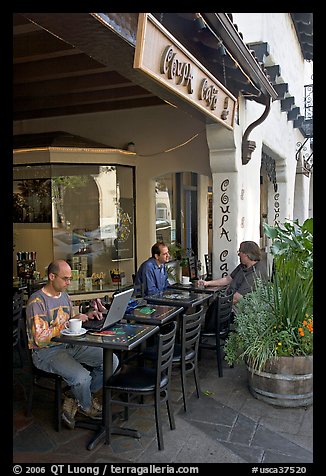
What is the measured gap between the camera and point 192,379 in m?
4.77

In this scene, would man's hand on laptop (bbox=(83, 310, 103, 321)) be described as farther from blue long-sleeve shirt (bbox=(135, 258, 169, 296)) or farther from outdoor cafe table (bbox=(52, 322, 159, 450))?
blue long-sleeve shirt (bbox=(135, 258, 169, 296))

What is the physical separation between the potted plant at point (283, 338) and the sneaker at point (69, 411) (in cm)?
163

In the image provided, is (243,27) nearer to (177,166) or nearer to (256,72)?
(256,72)

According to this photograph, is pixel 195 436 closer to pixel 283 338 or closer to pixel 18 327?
pixel 283 338

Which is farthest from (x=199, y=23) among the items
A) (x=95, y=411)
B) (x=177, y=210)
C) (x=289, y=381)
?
(x=177, y=210)

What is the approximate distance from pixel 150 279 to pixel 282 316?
1932 mm

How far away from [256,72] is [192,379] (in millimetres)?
3723

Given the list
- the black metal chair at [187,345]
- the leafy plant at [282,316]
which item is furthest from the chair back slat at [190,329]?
the leafy plant at [282,316]

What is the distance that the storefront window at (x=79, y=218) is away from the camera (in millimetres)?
7953

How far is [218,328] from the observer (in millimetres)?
4797

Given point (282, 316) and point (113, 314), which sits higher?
point (113, 314)

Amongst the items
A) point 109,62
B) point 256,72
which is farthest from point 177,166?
point 109,62

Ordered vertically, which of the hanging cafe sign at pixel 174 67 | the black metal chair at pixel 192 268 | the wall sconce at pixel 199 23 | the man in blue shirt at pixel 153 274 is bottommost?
the black metal chair at pixel 192 268

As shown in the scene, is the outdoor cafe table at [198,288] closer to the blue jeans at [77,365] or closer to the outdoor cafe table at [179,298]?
the outdoor cafe table at [179,298]
